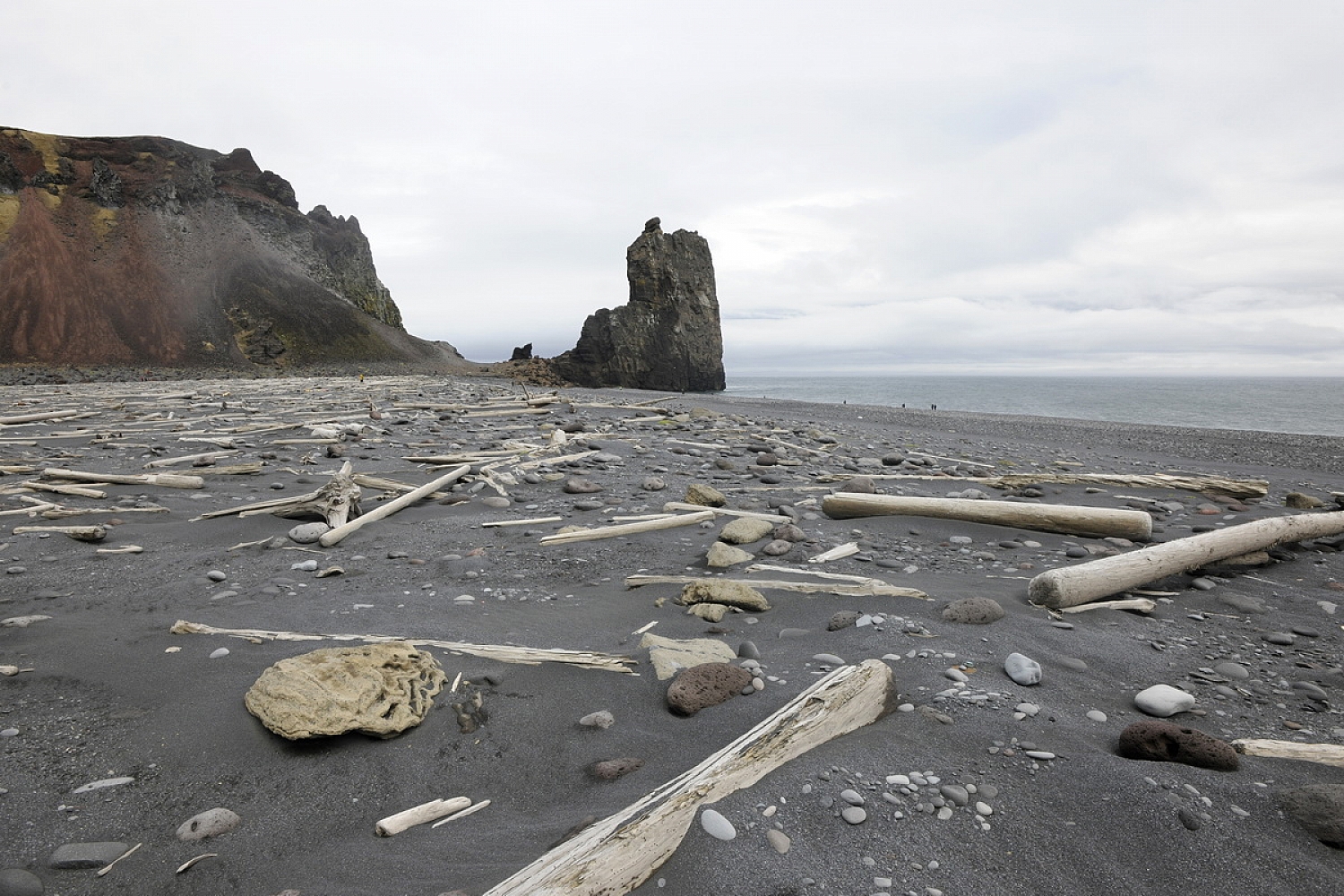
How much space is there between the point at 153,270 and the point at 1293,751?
7269cm

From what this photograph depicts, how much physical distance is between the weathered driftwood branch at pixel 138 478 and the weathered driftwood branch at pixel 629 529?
369 centimetres

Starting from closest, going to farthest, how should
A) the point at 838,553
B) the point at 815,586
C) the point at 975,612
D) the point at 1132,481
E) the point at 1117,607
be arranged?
the point at 975,612, the point at 1117,607, the point at 815,586, the point at 838,553, the point at 1132,481

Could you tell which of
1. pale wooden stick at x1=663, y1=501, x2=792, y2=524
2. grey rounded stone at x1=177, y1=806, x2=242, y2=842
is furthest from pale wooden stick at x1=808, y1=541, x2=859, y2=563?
grey rounded stone at x1=177, y1=806, x2=242, y2=842

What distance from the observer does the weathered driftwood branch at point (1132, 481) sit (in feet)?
21.4

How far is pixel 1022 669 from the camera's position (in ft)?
8.36

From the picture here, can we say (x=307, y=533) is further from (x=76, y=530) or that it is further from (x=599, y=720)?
(x=599, y=720)

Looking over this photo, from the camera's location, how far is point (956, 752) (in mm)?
2076

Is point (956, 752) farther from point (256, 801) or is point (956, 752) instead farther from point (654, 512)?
point (654, 512)

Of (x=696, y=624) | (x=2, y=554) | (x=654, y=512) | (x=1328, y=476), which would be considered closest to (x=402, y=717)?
(x=696, y=624)

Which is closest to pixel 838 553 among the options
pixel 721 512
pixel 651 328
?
pixel 721 512

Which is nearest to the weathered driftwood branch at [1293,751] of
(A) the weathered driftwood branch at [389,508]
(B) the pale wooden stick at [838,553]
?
(B) the pale wooden stick at [838,553]

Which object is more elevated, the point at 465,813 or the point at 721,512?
the point at 721,512

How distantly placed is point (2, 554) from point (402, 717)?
3.72 meters

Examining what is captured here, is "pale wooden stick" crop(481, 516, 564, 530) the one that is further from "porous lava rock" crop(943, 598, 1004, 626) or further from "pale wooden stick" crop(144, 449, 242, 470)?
"pale wooden stick" crop(144, 449, 242, 470)
